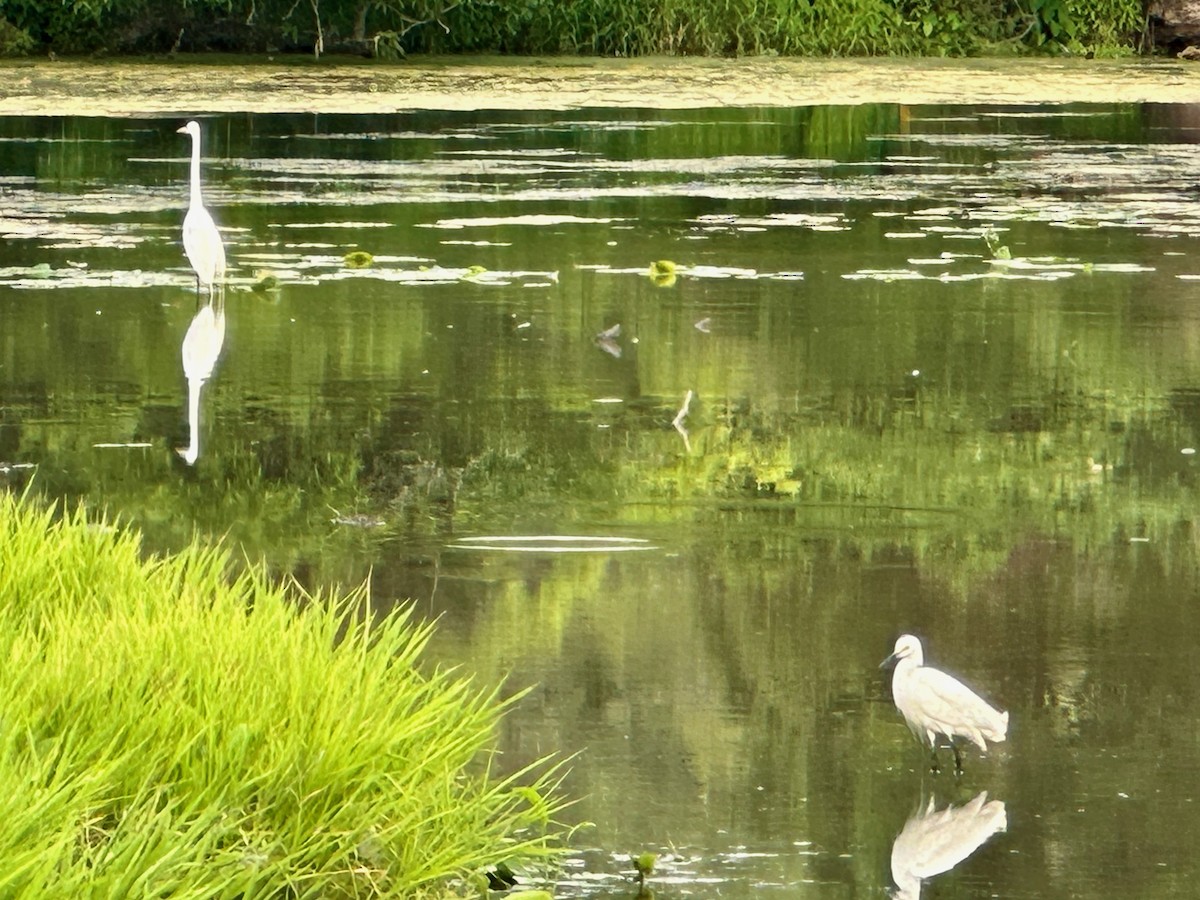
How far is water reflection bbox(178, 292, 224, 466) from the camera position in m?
8.41

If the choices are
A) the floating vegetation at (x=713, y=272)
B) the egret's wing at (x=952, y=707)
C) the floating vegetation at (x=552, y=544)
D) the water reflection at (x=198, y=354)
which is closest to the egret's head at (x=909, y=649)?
the egret's wing at (x=952, y=707)

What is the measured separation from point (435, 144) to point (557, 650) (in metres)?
15.3

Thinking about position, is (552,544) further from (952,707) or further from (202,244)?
(202,244)

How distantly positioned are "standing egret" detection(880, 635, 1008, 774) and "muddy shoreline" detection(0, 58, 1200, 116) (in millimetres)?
18803

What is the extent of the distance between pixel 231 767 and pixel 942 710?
1711 millimetres

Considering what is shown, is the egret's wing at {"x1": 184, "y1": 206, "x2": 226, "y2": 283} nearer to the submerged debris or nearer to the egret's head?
the submerged debris

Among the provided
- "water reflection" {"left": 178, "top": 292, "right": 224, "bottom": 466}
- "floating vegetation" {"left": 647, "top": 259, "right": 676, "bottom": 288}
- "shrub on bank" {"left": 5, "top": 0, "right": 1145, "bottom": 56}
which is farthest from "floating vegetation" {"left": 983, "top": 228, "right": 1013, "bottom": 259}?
"shrub on bank" {"left": 5, "top": 0, "right": 1145, "bottom": 56}

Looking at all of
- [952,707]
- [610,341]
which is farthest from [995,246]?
[952,707]

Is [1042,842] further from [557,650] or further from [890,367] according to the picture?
[890,367]

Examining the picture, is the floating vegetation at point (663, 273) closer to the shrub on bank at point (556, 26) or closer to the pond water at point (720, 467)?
the pond water at point (720, 467)

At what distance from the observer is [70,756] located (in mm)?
3910

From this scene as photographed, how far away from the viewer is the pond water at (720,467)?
4953 mm

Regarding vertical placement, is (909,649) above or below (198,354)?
above

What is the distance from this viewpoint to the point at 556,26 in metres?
30.5
